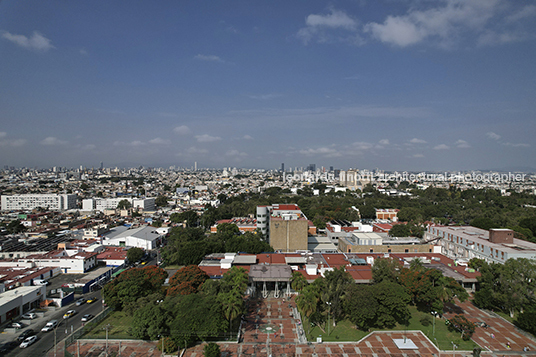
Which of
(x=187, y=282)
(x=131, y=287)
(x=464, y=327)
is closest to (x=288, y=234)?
(x=187, y=282)

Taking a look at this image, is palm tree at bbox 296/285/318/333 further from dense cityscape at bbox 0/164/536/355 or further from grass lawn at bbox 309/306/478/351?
grass lawn at bbox 309/306/478/351

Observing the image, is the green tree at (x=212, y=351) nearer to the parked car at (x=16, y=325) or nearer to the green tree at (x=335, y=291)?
the green tree at (x=335, y=291)

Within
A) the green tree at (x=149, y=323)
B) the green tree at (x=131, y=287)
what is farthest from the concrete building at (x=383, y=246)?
the green tree at (x=149, y=323)

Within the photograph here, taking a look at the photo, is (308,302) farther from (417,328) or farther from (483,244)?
(483,244)

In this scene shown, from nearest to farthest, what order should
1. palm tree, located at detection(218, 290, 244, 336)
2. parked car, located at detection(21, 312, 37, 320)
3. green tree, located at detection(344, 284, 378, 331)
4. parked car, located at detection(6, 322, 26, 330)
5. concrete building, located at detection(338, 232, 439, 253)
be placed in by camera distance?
1. palm tree, located at detection(218, 290, 244, 336)
2. green tree, located at detection(344, 284, 378, 331)
3. parked car, located at detection(6, 322, 26, 330)
4. parked car, located at detection(21, 312, 37, 320)
5. concrete building, located at detection(338, 232, 439, 253)

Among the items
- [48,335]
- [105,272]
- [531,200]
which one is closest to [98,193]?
[105,272]


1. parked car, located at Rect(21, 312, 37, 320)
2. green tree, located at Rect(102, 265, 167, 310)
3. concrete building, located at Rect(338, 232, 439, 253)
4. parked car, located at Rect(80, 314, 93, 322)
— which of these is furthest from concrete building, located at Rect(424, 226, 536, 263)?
parked car, located at Rect(21, 312, 37, 320)
